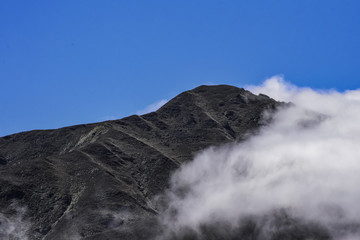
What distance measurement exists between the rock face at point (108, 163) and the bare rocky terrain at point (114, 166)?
209 mm

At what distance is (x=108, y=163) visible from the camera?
121000 mm

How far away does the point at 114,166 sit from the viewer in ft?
396

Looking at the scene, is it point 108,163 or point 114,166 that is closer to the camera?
point 114,166

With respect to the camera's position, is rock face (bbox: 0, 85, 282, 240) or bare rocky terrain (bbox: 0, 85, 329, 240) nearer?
bare rocky terrain (bbox: 0, 85, 329, 240)

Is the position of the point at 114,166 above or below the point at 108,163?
below

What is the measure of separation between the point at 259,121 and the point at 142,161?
151ft

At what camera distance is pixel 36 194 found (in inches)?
4092

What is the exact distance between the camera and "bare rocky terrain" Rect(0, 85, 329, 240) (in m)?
91.1

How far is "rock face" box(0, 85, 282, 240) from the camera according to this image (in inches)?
3686

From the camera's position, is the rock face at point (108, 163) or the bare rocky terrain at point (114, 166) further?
the rock face at point (108, 163)

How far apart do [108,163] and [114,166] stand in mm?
1812

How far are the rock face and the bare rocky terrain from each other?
209 millimetres

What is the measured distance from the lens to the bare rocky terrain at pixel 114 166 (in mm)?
91062

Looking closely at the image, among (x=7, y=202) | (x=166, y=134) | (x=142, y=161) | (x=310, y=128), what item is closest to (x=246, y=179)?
(x=142, y=161)
